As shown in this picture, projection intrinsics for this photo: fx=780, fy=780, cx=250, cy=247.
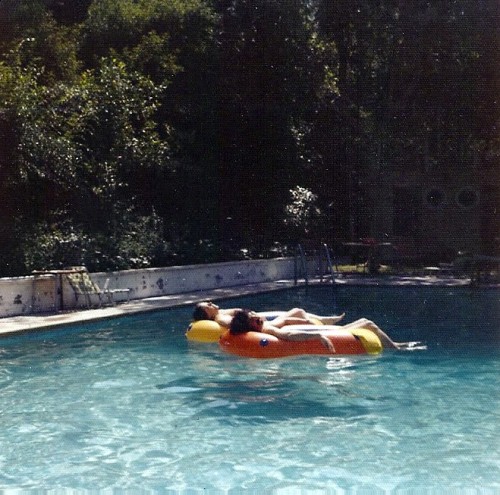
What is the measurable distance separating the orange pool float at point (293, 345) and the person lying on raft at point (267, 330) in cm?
5

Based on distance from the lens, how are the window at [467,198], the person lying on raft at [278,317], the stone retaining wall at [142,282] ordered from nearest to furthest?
the person lying on raft at [278,317] → the stone retaining wall at [142,282] → the window at [467,198]

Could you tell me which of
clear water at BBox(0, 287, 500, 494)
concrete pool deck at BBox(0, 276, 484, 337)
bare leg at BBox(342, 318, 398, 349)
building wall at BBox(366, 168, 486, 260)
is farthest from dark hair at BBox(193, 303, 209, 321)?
building wall at BBox(366, 168, 486, 260)

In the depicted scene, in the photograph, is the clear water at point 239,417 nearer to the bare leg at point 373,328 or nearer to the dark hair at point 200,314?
the bare leg at point 373,328

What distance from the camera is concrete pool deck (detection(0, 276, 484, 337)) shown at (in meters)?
12.1

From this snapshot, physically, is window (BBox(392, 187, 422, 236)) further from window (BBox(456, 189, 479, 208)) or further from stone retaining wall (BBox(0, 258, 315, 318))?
stone retaining wall (BBox(0, 258, 315, 318))

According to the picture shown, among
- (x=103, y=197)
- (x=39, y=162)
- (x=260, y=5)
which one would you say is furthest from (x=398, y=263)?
(x=39, y=162)

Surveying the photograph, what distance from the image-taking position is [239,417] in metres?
7.61

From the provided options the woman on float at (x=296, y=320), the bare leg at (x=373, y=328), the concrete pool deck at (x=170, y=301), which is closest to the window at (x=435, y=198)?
the concrete pool deck at (x=170, y=301)

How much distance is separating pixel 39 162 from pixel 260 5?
1064 centimetres

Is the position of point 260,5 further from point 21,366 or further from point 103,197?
point 21,366

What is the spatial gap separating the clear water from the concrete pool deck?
0.22 meters

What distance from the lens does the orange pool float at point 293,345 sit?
949 centimetres

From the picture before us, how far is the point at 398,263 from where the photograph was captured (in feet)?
86.5

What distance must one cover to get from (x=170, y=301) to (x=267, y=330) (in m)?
5.78
